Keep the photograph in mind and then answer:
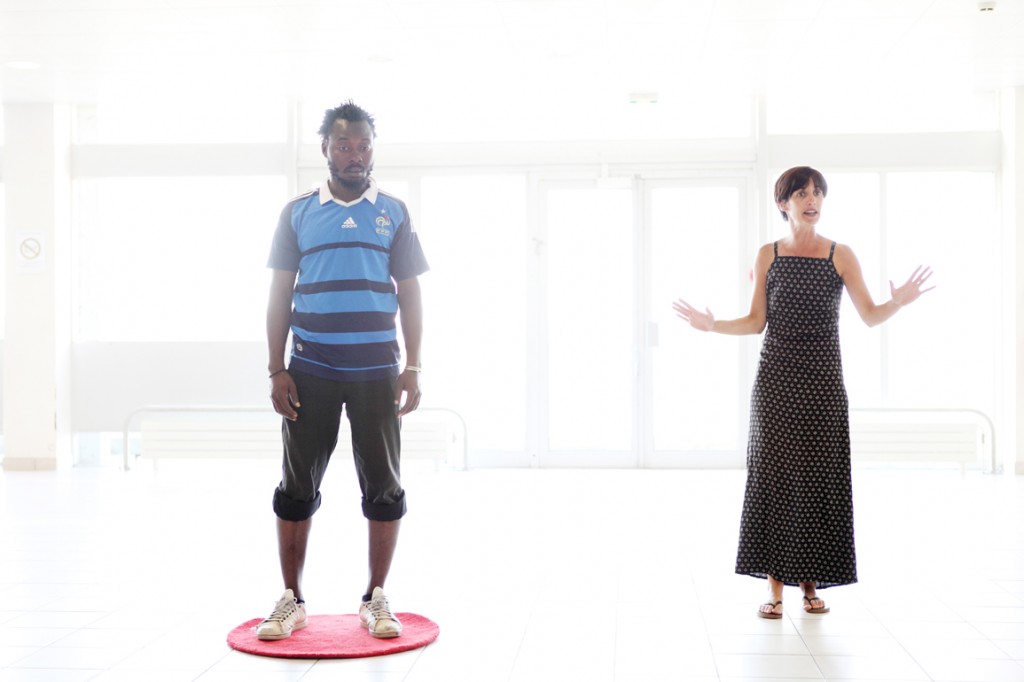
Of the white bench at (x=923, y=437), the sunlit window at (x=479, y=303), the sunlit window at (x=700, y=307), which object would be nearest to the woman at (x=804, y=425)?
the white bench at (x=923, y=437)

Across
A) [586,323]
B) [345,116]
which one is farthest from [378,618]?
[586,323]

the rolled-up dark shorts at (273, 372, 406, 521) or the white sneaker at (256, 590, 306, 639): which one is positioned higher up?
the rolled-up dark shorts at (273, 372, 406, 521)

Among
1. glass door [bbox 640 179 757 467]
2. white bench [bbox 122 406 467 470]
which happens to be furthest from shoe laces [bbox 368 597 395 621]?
glass door [bbox 640 179 757 467]

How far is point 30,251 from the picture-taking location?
8.41 meters

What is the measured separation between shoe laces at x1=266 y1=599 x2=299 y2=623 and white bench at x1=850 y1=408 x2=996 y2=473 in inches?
218

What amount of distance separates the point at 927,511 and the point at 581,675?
363cm

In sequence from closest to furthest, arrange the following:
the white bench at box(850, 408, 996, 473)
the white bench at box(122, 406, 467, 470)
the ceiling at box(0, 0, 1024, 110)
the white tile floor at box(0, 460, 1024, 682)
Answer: the white tile floor at box(0, 460, 1024, 682), the ceiling at box(0, 0, 1024, 110), the white bench at box(850, 408, 996, 473), the white bench at box(122, 406, 467, 470)

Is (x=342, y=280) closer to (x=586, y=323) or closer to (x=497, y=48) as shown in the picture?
(x=497, y=48)

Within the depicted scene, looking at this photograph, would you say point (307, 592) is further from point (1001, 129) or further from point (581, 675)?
point (1001, 129)

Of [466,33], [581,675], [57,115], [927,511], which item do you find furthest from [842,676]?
[57,115]

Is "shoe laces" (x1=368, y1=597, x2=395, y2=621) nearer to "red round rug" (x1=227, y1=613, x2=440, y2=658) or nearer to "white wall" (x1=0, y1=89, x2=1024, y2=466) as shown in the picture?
"red round rug" (x1=227, y1=613, x2=440, y2=658)

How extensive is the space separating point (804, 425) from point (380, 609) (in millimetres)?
1401

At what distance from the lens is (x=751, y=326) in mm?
3740

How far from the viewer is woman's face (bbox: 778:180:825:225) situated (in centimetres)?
362
